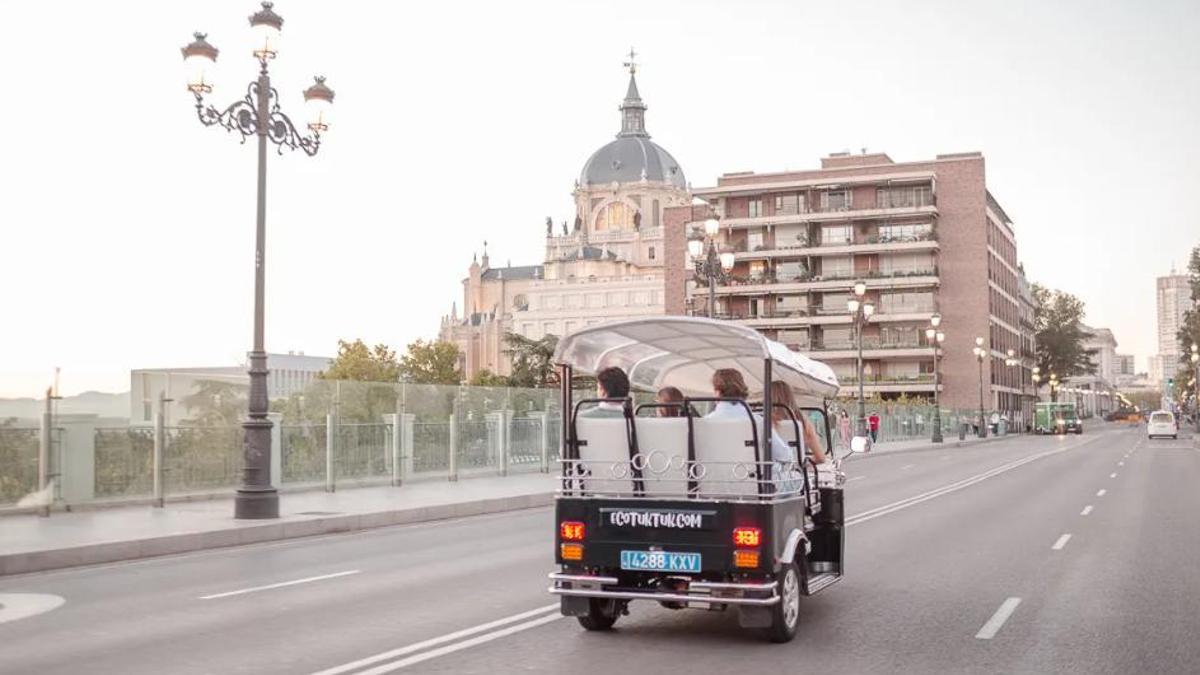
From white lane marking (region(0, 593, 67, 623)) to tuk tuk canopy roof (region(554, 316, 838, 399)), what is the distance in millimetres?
4805

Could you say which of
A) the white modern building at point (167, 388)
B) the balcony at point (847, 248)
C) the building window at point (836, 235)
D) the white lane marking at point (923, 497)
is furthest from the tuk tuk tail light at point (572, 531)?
the building window at point (836, 235)

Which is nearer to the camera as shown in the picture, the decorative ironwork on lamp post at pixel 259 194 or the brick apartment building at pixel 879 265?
the decorative ironwork on lamp post at pixel 259 194

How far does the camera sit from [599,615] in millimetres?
8594

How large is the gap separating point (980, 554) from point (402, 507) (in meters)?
10.1

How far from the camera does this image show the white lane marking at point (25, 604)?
32.3 ft

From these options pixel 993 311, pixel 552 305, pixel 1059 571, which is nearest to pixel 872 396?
pixel 993 311

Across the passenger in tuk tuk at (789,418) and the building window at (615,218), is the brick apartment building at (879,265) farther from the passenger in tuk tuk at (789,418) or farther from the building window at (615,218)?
the passenger in tuk tuk at (789,418)

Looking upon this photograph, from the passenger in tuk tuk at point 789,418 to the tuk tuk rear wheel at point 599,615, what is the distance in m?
1.76

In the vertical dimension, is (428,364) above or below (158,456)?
above

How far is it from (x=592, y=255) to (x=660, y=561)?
164 m

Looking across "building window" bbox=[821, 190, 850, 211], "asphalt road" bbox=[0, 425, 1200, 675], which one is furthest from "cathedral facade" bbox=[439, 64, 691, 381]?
"asphalt road" bbox=[0, 425, 1200, 675]

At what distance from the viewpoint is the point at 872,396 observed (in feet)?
322

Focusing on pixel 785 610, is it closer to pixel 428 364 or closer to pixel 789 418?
pixel 789 418

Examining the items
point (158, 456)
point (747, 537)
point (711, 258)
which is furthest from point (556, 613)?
point (711, 258)
